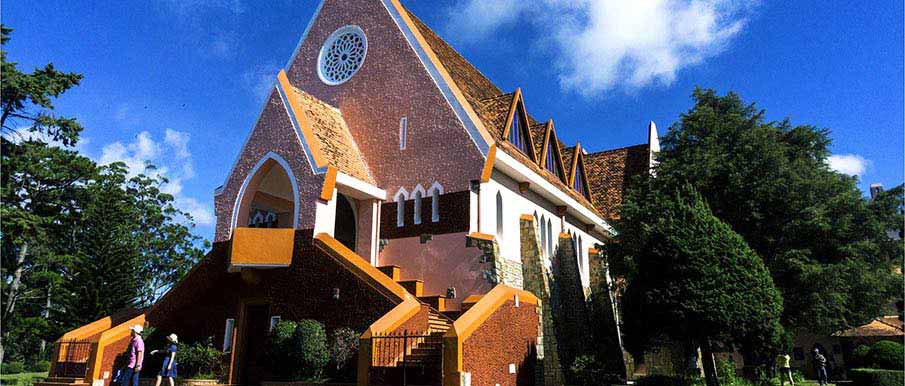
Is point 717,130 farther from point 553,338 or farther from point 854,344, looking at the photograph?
point 854,344

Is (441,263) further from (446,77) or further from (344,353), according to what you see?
(446,77)

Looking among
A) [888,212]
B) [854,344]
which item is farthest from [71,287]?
[854,344]

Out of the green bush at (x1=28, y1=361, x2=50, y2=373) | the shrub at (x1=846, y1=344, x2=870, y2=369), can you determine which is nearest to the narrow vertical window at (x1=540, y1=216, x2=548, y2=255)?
the shrub at (x1=846, y1=344, x2=870, y2=369)

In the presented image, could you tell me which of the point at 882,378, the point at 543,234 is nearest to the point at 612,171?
the point at 543,234

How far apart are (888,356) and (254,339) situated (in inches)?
1020

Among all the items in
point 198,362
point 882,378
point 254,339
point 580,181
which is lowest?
point 882,378

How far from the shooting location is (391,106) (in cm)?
2094

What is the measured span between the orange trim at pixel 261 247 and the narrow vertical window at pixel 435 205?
4269 millimetres

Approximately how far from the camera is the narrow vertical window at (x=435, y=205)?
1880cm

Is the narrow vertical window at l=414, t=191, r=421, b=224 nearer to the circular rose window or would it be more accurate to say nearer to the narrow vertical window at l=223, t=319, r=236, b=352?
the circular rose window

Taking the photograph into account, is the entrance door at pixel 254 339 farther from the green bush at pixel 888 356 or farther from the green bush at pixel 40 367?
the green bush at pixel 40 367

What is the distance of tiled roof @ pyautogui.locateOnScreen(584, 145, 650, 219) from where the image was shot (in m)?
30.8

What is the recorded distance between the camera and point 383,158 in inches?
811

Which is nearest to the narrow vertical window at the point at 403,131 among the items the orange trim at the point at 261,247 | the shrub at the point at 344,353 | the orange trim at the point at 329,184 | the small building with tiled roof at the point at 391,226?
the small building with tiled roof at the point at 391,226
